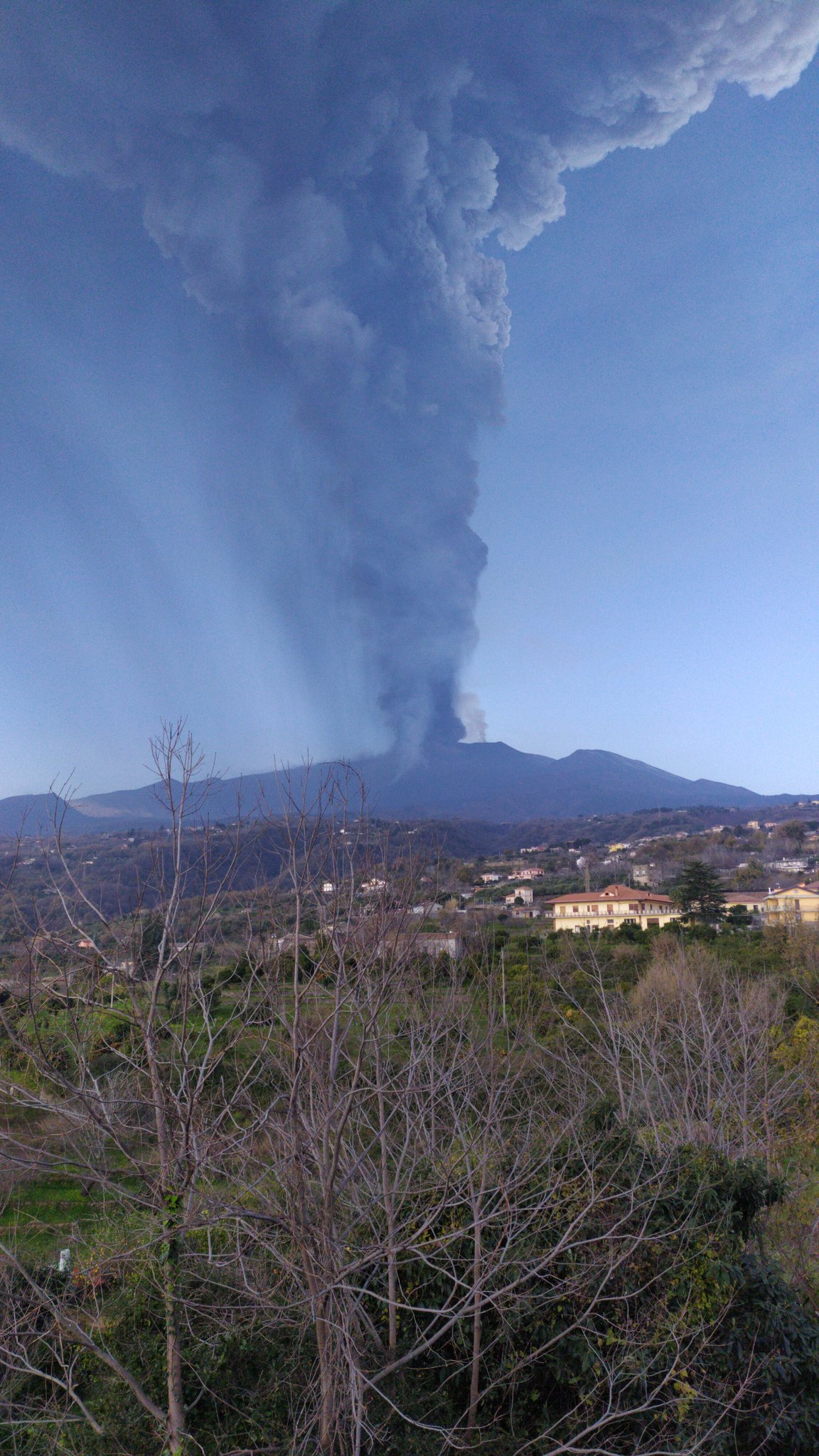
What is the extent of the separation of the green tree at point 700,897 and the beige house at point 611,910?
1172 millimetres

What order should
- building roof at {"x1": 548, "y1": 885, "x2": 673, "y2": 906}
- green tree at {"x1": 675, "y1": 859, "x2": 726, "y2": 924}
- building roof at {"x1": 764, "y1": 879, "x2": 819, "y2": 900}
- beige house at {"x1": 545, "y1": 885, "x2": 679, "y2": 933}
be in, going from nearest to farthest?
green tree at {"x1": 675, "y1": 859, "x2": 726, "y2": 924}, building roof at {"x1": 764, "y1": 879, "x2": 819, "y2": 900}, beige house at {"x1": 545, "y1": 885, "x2": 679, "y2": 933}, building roof at {"x1": 548, "y1": 885, "x2": 673, "y2": 906}

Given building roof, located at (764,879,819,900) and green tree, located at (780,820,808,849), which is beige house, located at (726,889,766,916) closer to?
building roof, located at (764,879,819,900)

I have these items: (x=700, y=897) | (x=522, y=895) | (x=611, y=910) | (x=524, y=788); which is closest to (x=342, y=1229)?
(x=700, y=897)

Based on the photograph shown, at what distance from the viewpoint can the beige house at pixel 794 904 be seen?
2839 centimetres

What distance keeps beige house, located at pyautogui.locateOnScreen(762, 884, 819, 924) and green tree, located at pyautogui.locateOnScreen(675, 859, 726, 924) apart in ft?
5.93

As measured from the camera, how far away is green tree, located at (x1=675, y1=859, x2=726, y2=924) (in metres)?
29.5

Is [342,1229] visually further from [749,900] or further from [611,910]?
[749,900]

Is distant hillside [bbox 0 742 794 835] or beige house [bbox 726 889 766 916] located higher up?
distant hillside [bbox 0 742 794 835]

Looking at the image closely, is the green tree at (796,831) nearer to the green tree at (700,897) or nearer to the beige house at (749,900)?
the beige house at (749,900)

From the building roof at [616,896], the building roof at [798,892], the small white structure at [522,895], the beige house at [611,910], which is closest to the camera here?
the building roof at [798,892]

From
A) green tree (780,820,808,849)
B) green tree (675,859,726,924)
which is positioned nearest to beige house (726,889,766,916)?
green tree (675,859,726,924)

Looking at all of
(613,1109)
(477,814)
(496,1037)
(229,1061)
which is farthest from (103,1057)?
(477,814)

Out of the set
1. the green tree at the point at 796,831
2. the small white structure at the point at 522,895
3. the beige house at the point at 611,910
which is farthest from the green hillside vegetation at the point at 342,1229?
the green tree at the point at 796,831

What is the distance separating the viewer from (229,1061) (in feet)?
47.9
